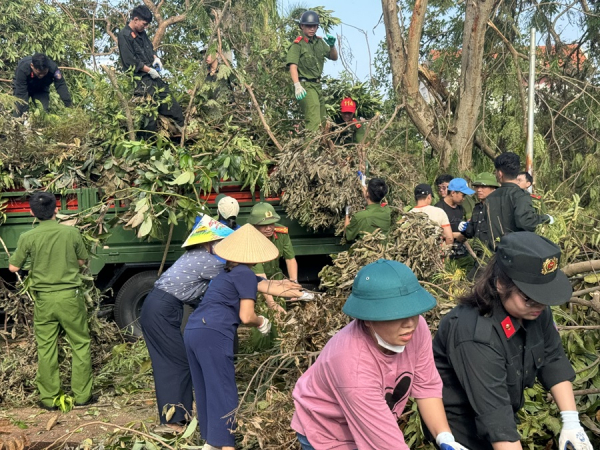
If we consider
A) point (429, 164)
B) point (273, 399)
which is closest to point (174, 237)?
point (273, 399)

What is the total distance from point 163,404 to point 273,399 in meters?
1.25

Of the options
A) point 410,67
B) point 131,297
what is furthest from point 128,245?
point 410,67

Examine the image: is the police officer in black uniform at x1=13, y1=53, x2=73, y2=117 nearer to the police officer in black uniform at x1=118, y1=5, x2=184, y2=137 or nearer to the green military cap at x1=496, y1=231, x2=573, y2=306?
the police officer in black uniform at x1=118, y1=5, x2=184, y2=137

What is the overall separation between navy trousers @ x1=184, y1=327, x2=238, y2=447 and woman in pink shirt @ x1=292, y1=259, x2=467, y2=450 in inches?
63.5

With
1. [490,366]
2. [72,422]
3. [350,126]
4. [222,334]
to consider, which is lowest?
[72,422]

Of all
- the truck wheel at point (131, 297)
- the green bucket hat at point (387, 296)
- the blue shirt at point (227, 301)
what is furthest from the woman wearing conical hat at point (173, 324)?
the green bucket hat at point (387, 296)

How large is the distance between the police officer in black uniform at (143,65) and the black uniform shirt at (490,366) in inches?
210

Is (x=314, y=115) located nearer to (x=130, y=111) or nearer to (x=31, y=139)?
(x=130, y=111)

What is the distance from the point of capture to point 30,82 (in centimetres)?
877

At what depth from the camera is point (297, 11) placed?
32.7 feet

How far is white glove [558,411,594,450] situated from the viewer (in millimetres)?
2656

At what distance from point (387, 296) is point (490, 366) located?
53 centimetres

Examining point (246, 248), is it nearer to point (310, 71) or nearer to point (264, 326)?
point (264, 326)

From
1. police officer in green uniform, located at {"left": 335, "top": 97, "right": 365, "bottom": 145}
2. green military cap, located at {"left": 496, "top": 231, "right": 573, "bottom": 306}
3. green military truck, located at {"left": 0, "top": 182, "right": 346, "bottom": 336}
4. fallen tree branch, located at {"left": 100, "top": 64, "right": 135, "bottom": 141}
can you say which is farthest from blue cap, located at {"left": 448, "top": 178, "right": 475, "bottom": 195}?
green military cap, located at {"left": 496, "top": 231, "right": 573, "bottom": 306}
